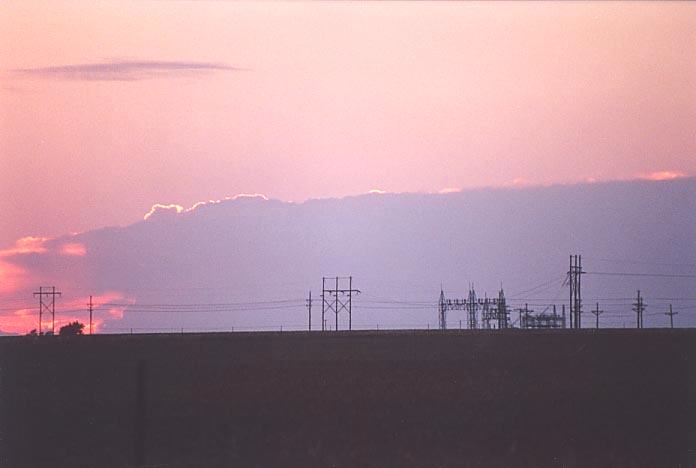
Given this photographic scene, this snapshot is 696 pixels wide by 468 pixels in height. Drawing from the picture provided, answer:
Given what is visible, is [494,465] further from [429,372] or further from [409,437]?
[429,372]

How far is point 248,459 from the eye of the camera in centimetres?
2394

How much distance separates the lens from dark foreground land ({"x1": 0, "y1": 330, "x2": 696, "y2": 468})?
82.8 ft

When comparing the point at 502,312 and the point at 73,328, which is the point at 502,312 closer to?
the point at 502,312

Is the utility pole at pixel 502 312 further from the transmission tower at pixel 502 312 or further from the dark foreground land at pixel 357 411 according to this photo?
the dark foreground land at pixel 357 411

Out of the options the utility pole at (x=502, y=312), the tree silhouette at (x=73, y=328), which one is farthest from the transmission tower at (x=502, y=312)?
the tree silhouette at (x=73, y=328)

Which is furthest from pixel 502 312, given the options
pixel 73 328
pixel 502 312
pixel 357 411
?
pixel 357 411

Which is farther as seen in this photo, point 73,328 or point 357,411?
point 73,328

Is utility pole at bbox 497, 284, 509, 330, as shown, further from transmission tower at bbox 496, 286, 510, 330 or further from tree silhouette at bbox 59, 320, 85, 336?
tree silhouette at bbox 59, 320, 85, 336

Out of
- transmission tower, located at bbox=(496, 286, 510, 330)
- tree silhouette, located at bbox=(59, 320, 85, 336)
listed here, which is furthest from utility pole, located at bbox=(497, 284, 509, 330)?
tree silhouette, located at bbox=(59, 320, 85, 336)

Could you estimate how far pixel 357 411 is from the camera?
1305 inches

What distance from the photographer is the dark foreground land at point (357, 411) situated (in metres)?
25.2

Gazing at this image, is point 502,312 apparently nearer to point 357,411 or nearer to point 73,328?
point 73,328

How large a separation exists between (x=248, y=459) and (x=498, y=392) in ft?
54.5

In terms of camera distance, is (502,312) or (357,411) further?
(502,312)
